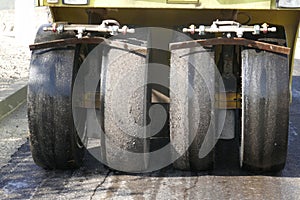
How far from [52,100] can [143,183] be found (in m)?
0.96

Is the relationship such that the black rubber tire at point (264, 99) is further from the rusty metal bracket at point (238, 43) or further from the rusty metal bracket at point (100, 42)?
the rusty metal bracket at point (100, 42)

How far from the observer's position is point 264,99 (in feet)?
15.3

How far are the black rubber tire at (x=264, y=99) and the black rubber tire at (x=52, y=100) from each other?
1351 millimetres

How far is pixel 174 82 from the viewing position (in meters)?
4.81

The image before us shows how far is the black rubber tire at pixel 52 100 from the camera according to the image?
4.80 metres

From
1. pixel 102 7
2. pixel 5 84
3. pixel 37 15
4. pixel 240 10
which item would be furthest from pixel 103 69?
pixel 37 15

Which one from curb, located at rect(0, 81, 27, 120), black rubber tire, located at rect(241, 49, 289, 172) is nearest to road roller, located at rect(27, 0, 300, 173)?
black rubber tire, located at rect(241, 49, 289, 172)

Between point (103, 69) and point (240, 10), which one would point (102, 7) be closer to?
point (103, 69)

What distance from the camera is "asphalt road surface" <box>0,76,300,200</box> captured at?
4.62m

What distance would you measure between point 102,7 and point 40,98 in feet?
2.80

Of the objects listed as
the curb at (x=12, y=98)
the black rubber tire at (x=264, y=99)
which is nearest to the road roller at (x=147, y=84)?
the black rubber tire at (x=264, y=99)

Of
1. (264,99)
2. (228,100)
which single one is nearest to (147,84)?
(228,100)

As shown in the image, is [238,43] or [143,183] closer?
[238,43]

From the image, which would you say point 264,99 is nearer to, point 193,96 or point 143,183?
point 193,96
